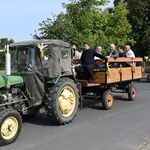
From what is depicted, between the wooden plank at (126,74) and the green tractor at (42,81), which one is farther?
the wooden plank at (126,74)

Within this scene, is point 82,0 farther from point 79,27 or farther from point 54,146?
point 54,146

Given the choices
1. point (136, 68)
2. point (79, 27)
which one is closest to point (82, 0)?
point (79, 27)

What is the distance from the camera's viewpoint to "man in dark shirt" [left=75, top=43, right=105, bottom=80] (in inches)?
412

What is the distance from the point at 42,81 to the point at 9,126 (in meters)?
1.66

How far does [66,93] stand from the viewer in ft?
27.9

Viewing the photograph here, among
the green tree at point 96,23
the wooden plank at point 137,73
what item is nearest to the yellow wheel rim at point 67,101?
the wooden plank at point 137,73

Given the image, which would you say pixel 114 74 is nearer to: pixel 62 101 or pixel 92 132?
pixel 62 101

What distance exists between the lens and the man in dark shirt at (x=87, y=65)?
10469mm

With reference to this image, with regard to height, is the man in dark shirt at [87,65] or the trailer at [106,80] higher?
the man in dark shirt at [87,65]

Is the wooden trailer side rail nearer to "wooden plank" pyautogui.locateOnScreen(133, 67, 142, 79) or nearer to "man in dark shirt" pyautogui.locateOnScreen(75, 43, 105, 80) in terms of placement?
"wooden plank" pyautogui.locateOnScreen(133, 67, 142, 79)

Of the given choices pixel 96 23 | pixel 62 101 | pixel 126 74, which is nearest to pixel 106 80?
pixel 126 74

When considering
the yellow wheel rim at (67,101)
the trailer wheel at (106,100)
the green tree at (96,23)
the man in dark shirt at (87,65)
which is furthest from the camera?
the green tree at (96,23)

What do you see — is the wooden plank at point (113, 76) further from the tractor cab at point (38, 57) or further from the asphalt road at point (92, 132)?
the tractor cab at point (38, 57)

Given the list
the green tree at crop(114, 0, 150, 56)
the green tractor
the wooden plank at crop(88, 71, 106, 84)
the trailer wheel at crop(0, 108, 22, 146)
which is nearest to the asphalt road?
the trailer wheel at crop(0, 108, 22, 146)
